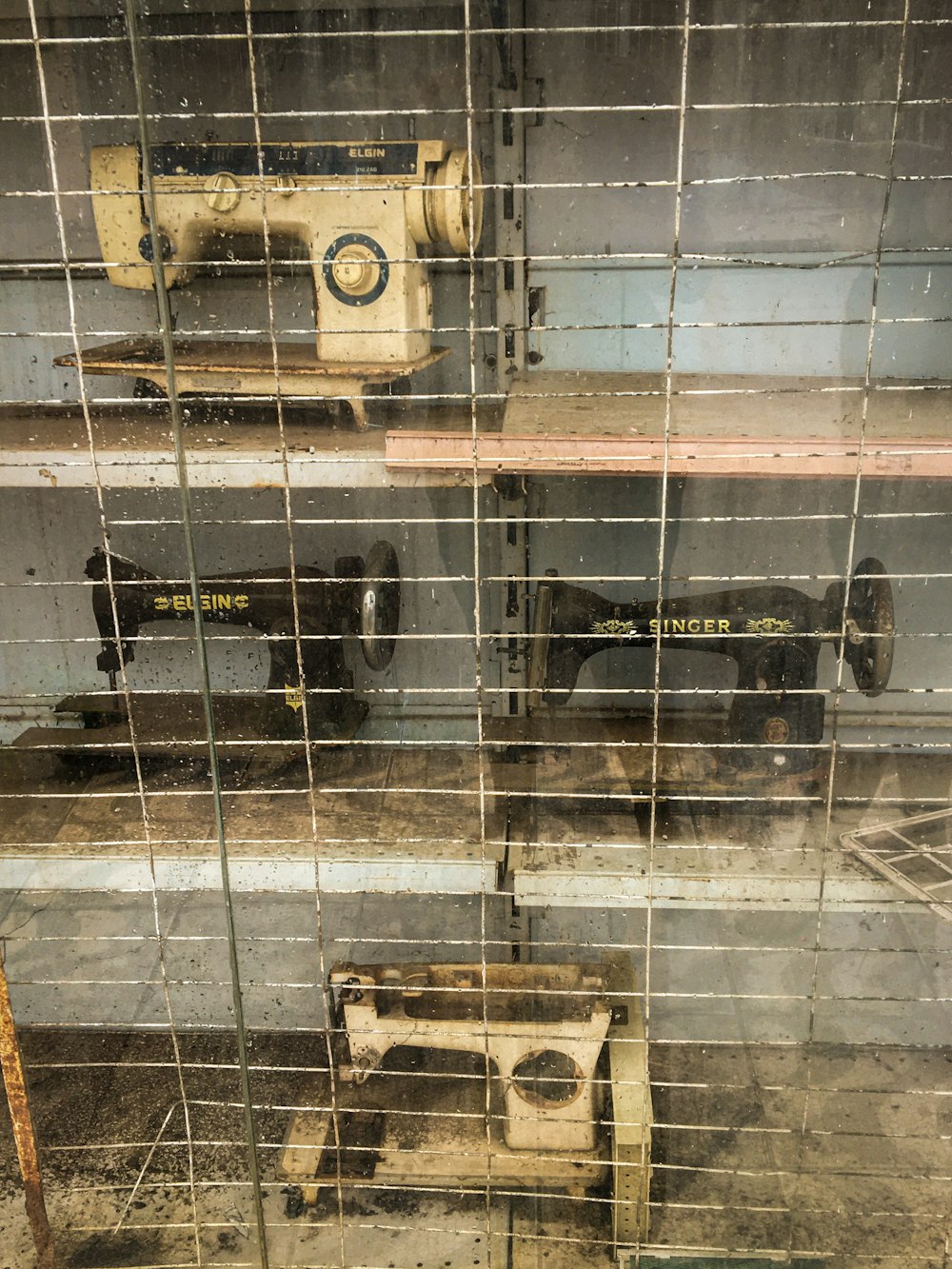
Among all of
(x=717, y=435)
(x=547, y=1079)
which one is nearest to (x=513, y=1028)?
(x=547, y=1079)

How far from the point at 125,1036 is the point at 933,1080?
1.24 meters

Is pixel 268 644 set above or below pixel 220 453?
below

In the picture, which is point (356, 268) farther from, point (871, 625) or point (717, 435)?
point (871, 625)

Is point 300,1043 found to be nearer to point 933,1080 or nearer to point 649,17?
point 933,1080

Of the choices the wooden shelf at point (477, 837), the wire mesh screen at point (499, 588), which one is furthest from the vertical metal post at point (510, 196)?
the wooden shelf at point (477, 837)

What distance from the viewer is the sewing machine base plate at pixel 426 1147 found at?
1302mm

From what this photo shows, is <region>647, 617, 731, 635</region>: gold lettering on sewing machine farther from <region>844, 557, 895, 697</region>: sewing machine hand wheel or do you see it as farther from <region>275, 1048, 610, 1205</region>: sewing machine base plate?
<region>275, 1048, 610, 1205</region>: sewing machine base plate

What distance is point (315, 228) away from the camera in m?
1.13

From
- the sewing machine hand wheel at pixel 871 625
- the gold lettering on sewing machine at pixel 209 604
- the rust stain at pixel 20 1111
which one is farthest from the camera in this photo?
the gold lettering on sewing machine at pixel 209 604

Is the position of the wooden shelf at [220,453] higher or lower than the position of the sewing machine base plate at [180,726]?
higher

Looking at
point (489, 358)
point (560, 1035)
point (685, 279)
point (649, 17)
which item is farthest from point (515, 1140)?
point (649, 17)

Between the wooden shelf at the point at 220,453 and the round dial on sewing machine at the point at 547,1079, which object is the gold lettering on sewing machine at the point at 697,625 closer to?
the wooden shelf at the point at 220,453

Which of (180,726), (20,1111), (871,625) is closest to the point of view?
(20,1111)

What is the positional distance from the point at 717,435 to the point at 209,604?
64 centimetres
